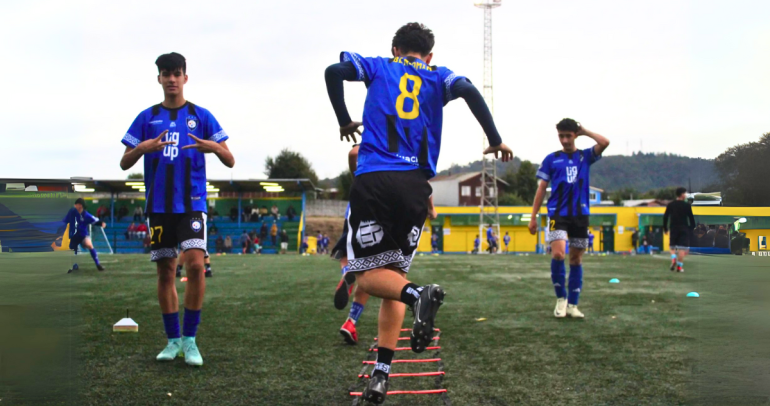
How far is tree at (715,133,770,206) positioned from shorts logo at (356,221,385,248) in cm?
184

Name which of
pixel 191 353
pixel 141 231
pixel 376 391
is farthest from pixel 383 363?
pixel 141 231

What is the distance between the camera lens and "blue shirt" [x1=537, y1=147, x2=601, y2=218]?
7059mm

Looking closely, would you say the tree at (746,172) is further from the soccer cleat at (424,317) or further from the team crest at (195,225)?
the team crest at (195,225)

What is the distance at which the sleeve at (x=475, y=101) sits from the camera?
3.44 metres

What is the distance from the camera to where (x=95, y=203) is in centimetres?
4125

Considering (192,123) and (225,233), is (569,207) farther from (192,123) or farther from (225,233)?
(225,233)

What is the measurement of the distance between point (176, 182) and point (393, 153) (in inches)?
71.6

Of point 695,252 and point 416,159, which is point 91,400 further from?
point 695,252

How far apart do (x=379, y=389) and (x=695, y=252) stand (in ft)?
6.01

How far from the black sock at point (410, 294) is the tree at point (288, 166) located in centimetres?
8069

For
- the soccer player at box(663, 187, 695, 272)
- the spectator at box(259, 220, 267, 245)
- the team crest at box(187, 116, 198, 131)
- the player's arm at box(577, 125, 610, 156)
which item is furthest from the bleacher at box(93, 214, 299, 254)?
the team crest at box(187, 116, 198, 131)

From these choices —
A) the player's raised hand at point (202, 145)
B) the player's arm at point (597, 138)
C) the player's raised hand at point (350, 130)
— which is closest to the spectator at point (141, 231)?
the player's arm at point (597, 138)

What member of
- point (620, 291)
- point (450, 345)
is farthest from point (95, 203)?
point (450, 345)

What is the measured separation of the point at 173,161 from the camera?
14.5 feet
